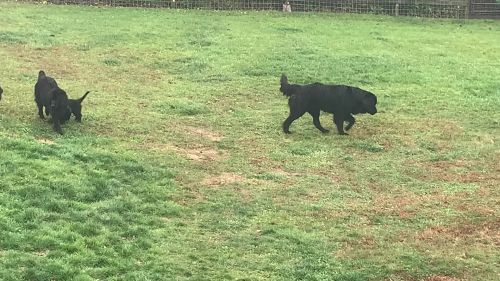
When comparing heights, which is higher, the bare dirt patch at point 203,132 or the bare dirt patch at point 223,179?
the bare dirt patch at point 203,132

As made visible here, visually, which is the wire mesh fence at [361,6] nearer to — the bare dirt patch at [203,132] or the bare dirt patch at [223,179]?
the bare dirt patch at [203,132]

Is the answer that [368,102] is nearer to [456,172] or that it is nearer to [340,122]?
[340,122]

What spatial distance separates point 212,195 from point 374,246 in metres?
2.27

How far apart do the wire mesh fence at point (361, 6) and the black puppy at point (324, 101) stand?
553 inches

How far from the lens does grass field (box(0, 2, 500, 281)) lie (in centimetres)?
684

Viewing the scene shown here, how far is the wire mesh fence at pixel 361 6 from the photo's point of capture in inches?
992

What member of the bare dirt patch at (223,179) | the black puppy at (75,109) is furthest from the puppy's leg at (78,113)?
the bare dirt patch at (223,179)

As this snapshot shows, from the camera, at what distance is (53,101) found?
400 inches

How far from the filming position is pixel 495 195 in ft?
29.9

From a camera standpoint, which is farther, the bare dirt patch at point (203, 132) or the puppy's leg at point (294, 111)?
the puppy's leg at point (294, 111)

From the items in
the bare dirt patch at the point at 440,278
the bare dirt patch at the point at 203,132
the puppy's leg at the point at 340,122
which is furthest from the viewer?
the puppy's leg at the point at 340,122

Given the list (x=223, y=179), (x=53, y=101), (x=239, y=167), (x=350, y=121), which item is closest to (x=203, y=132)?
(x=239, y=167)

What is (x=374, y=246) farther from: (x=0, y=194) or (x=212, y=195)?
(x=0, y=194)

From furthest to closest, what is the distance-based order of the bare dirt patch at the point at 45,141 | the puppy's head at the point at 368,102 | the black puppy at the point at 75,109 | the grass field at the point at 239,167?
the puppy's head at the point at 368,102 → the black puppy at the point at 75,109 → the bare dirt patch at the point at 45,141 → the grass field at the point at 239,167
